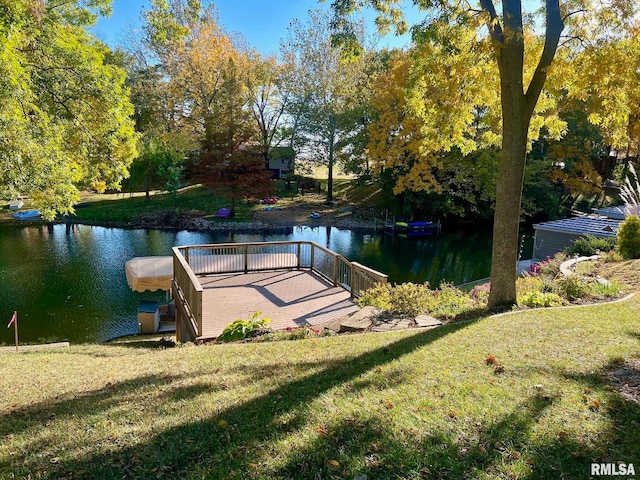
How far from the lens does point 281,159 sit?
40.6 metres

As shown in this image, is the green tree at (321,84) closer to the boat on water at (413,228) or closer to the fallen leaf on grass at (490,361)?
the boat on water at (413,228)

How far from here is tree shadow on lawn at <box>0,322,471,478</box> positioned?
2605mm

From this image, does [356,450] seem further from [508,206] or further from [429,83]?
[429,83]

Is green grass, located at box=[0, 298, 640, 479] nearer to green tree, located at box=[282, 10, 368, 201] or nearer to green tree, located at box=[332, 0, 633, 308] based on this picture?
green tree, located at box=[332, 0, 633, 308]

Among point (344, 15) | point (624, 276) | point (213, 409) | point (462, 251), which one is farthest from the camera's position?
point (462, 251)

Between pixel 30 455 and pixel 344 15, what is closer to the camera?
pixel 30 455

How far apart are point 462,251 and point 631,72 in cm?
1764

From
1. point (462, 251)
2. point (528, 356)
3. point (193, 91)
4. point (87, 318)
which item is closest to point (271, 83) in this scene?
point (193, 91)

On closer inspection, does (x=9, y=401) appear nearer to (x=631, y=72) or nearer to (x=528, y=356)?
(x=528, y=356)

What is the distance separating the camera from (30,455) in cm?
278

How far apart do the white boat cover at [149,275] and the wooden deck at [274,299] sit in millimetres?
1441

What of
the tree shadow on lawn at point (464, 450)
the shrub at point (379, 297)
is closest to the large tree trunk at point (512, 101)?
the shrub at point (379, 297)

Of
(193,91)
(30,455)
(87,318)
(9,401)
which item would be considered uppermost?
(193,91)

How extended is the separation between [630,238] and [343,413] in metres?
10.1
